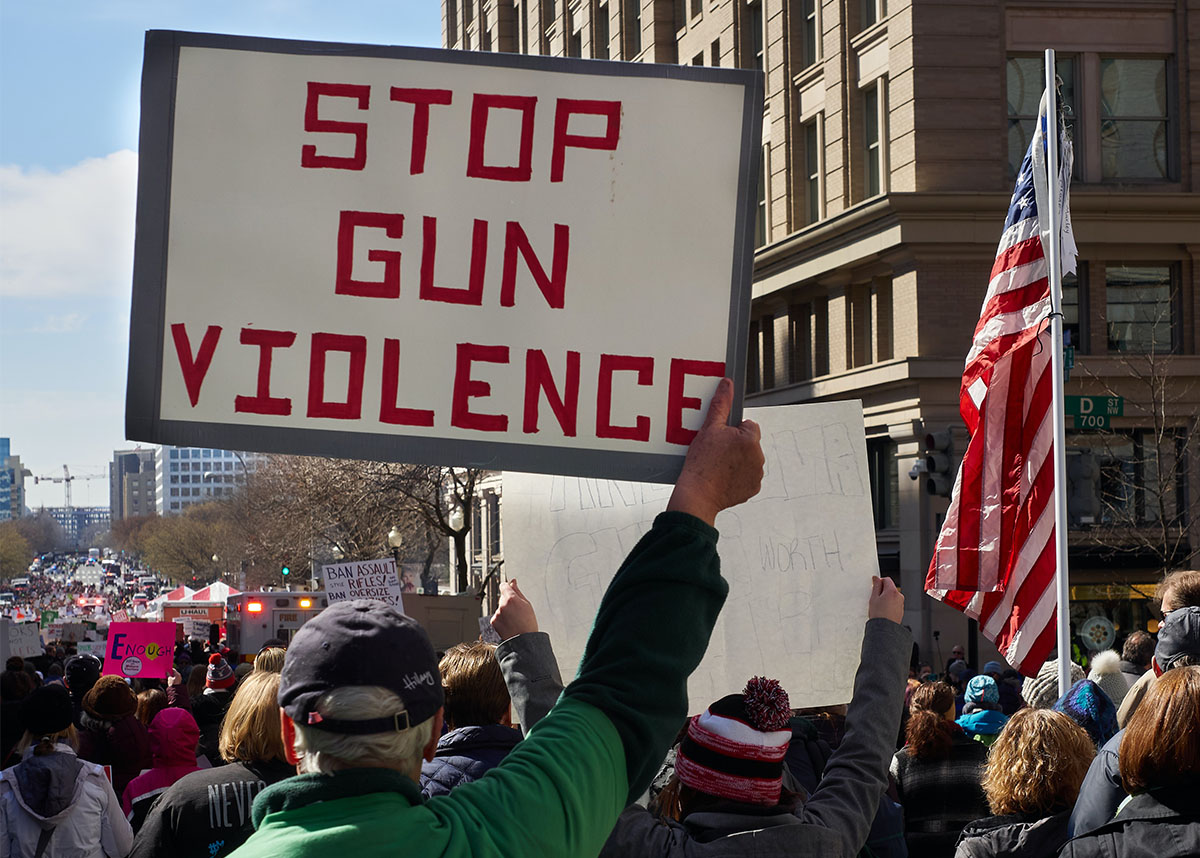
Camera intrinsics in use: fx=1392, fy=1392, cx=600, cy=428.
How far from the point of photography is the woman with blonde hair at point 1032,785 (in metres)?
4.57

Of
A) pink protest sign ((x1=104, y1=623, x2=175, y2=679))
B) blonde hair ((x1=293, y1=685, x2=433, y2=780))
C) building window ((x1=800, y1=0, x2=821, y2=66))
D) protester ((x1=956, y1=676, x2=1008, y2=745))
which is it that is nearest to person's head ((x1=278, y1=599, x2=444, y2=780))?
blonde hair ((x1=293, y1=685, x2=433, y2=780))

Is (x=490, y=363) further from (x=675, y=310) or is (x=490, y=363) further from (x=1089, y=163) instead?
(x=1089, y=163)

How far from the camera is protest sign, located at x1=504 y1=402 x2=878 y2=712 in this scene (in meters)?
4.90

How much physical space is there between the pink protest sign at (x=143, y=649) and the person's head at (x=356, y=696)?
16.1 m

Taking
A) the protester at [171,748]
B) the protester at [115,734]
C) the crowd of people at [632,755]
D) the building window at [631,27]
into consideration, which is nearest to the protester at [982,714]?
the crowd of people at [632,755]

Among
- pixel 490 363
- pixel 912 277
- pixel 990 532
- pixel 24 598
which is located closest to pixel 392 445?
pixel 490 363

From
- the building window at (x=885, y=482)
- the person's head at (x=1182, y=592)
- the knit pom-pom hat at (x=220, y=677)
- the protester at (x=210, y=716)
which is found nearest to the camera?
the person's head at (x=1182, y=592)

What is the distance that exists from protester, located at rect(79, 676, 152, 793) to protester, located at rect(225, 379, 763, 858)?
6.72m

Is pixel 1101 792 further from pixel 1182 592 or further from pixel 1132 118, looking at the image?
pixel 1132 118

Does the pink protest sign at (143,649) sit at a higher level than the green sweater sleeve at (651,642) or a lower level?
lower

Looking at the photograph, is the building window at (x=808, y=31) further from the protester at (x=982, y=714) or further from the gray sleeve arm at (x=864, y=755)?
the gray sleeve arm at (x=864, y=755)

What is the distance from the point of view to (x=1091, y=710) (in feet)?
22.2

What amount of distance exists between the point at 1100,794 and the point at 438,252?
2737 mm

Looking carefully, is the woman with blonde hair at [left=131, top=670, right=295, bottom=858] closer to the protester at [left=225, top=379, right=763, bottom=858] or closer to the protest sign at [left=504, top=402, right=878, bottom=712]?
the protest sign at [left=504, top=402, right=878, bottom=712]
